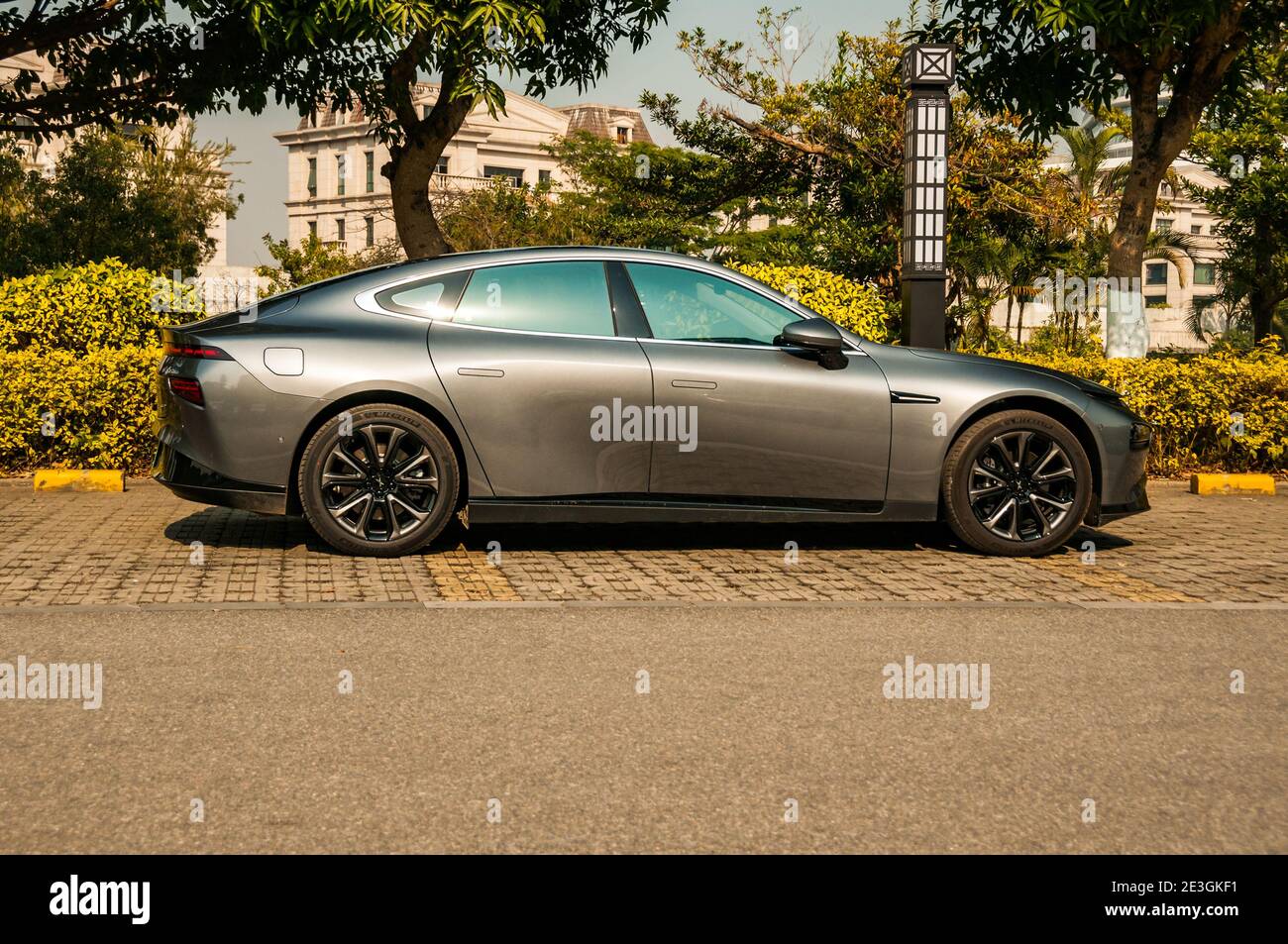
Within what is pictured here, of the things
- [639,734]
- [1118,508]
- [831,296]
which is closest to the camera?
[639,734]

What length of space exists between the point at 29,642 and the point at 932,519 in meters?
4.61

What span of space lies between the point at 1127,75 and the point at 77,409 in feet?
33.1

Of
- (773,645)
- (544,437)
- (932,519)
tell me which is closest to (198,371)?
(544,437)

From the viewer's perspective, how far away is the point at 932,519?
314 inches

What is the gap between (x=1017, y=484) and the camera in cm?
802

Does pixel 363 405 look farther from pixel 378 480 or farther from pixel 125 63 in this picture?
pixel 125 63

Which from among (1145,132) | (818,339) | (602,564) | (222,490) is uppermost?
(1145,132)

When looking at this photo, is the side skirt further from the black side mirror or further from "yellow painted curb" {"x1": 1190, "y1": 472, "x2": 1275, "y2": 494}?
"yellow painted curb" {"x1": 1190, "y1": 472, "x2": 1275, "y2": 494}

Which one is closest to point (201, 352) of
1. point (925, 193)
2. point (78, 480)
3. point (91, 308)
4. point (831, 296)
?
point (78, 480)

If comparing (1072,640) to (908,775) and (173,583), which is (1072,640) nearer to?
(908,775)

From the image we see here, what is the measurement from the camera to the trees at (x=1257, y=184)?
27.9 m

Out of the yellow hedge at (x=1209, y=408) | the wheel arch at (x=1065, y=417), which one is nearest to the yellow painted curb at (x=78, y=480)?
the wheel arch at (x=1065, y=417)

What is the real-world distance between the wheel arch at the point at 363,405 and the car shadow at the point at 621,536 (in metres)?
0.49

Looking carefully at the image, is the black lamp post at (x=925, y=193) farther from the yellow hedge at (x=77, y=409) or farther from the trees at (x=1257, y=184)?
the trees at (x=1257, y=184)
